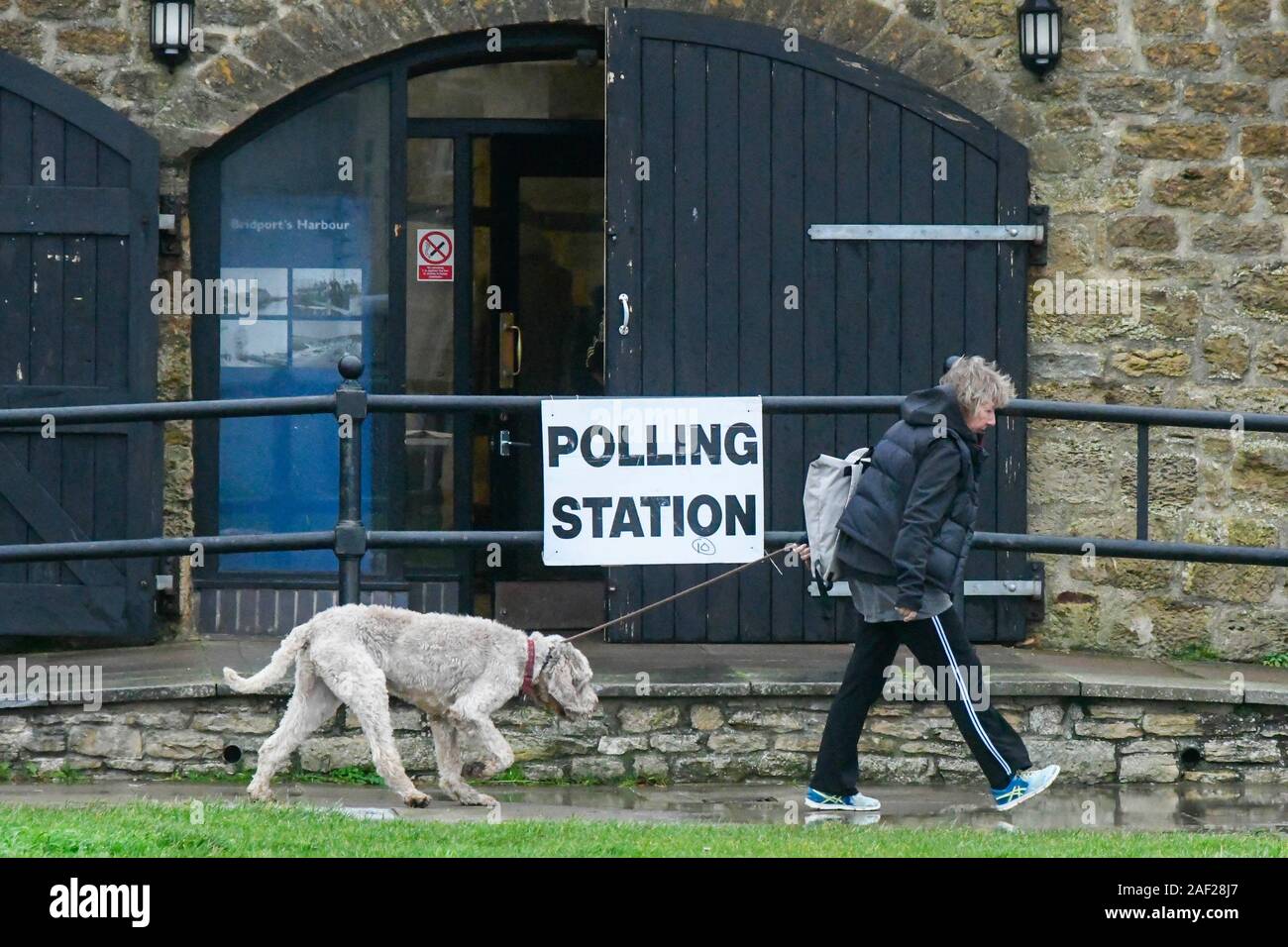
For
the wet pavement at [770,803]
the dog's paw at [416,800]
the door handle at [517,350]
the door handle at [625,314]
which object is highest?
the door handle at [625,314]

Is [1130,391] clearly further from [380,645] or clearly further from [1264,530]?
[380,645]

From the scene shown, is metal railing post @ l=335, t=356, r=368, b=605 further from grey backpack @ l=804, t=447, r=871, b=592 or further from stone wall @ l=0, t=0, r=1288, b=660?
stone wall @ l=0, t=0, r=1288, b=660

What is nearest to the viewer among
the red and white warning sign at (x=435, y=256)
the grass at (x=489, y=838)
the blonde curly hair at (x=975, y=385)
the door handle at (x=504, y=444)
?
the grass at (x=489, y=838)

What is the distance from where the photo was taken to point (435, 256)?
33.0ft

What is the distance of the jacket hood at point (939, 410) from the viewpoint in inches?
261

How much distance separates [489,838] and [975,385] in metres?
2.29

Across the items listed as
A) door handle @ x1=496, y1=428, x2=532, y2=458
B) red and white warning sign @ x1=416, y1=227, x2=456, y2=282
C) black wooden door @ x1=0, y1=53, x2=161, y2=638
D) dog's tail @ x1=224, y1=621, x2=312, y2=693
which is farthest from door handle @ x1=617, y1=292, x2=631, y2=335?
dog's tail @ x1=224, y1=621, x2=312, y2=693

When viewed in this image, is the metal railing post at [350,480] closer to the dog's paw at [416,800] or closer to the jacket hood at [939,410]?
the dog's paw at [416,800]

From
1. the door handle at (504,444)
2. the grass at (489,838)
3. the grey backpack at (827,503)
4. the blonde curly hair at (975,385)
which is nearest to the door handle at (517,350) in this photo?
the door handle at (504,444)

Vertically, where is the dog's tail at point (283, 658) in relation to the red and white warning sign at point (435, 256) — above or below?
below

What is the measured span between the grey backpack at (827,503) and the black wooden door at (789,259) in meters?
2.12

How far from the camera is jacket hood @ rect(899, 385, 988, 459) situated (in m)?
6.64

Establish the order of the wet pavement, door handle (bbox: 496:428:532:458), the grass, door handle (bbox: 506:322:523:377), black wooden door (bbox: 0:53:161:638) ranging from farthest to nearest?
door handle (bbox: 506:322:523:377) < door handle (bbox: 496:428:532:458) < black wooden door (bbox: 0:53:161:638) < the wet pavement < the grass

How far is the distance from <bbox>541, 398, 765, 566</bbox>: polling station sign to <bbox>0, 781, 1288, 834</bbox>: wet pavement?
92 centimetres
